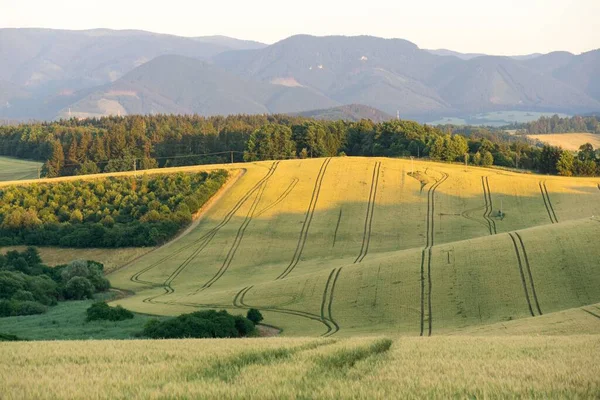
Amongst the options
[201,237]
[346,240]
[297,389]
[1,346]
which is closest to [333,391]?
[297,389]

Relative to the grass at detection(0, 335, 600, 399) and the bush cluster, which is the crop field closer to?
the bush cluster

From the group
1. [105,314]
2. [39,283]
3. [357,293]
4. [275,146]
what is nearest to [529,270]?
[357,293]

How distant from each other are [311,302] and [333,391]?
121 feet

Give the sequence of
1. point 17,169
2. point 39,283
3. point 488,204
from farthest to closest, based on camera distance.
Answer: point 17,169 → point 488,204 → point 39,283

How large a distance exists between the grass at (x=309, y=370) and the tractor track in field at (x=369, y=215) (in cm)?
4624

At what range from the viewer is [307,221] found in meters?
88.9

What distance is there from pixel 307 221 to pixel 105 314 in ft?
142

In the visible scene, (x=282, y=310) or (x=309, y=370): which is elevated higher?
(x=309, y=370)

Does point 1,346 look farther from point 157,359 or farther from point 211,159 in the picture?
point 211,159

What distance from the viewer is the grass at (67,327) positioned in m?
39.9

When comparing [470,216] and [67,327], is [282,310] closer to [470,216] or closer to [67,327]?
[67,327]

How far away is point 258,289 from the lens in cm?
5716

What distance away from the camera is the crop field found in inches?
1848

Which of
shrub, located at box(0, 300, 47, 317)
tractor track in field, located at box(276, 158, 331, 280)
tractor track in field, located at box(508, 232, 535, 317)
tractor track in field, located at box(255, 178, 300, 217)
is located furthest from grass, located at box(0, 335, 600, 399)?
tractor track in field, located at box(255, 178, 300, 217)
